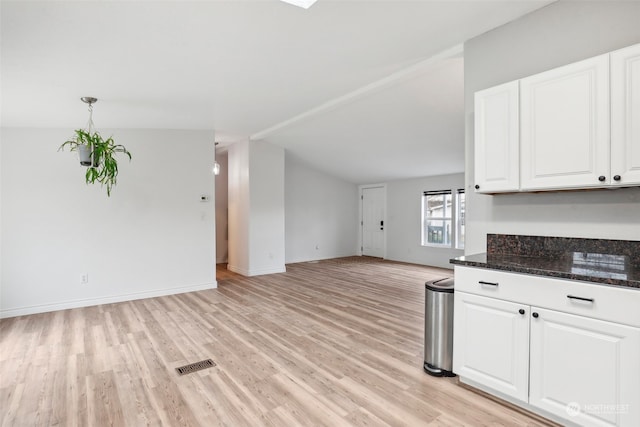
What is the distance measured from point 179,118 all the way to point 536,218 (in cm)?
432

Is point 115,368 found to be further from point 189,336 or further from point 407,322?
point 407,322

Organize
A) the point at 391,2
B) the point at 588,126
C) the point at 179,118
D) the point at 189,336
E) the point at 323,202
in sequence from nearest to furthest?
the point at 588,126, the point at 391,2, the point at 189,336, the point at 179,118, the point at 323,202

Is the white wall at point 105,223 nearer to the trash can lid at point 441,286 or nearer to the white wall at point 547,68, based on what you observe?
the trash can lid at point 441,286

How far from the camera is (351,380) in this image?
2512mm

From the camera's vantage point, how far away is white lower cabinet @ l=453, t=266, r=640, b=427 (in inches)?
65.0

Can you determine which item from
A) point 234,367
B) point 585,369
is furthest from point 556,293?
point 234,367

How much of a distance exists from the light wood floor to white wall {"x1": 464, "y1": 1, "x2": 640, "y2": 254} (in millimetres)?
1235

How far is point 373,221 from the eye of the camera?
9.17 m

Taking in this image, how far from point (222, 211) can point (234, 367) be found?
5656 millimetres

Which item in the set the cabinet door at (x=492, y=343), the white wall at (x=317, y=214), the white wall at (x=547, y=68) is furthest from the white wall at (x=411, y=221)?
the cabinet door at (x=492, y=343)

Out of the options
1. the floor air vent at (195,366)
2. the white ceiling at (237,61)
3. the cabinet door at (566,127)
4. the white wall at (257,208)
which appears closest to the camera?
the cabinet door at (566,127)

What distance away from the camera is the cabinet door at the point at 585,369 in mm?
1631

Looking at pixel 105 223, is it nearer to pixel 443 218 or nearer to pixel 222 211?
pixel 222 211

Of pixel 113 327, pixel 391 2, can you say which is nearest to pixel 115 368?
pixel 113 327
